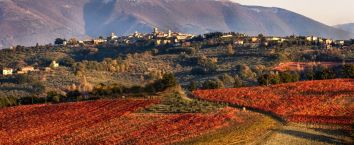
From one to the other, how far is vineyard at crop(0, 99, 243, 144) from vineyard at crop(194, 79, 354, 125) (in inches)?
175

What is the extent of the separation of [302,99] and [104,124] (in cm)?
1930

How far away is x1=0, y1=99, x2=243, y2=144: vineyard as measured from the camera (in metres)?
42.7

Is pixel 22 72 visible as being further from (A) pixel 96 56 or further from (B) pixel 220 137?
(B) pixel 220 137

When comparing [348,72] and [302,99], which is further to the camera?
[348,72]

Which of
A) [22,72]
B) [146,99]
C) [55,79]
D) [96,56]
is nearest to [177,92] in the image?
[146,99]

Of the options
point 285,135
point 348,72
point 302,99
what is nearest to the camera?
A: point 285,135

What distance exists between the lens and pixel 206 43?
562 feet

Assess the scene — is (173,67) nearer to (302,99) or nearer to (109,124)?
(302,99)

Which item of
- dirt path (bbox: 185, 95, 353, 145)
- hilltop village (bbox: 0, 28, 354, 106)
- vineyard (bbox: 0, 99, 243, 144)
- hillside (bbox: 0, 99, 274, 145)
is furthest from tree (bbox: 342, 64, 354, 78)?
dirt path (bbox: 185, 95, 353, 145)

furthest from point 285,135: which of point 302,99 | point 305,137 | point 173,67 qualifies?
point 173,67

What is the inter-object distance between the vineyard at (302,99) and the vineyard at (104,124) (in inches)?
175

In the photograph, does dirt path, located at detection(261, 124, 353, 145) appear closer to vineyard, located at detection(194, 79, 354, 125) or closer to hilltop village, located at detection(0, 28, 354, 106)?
vineyard, located at detection(194, 79, 354, 125)

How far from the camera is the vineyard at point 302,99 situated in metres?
49.4

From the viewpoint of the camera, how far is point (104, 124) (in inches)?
1935
